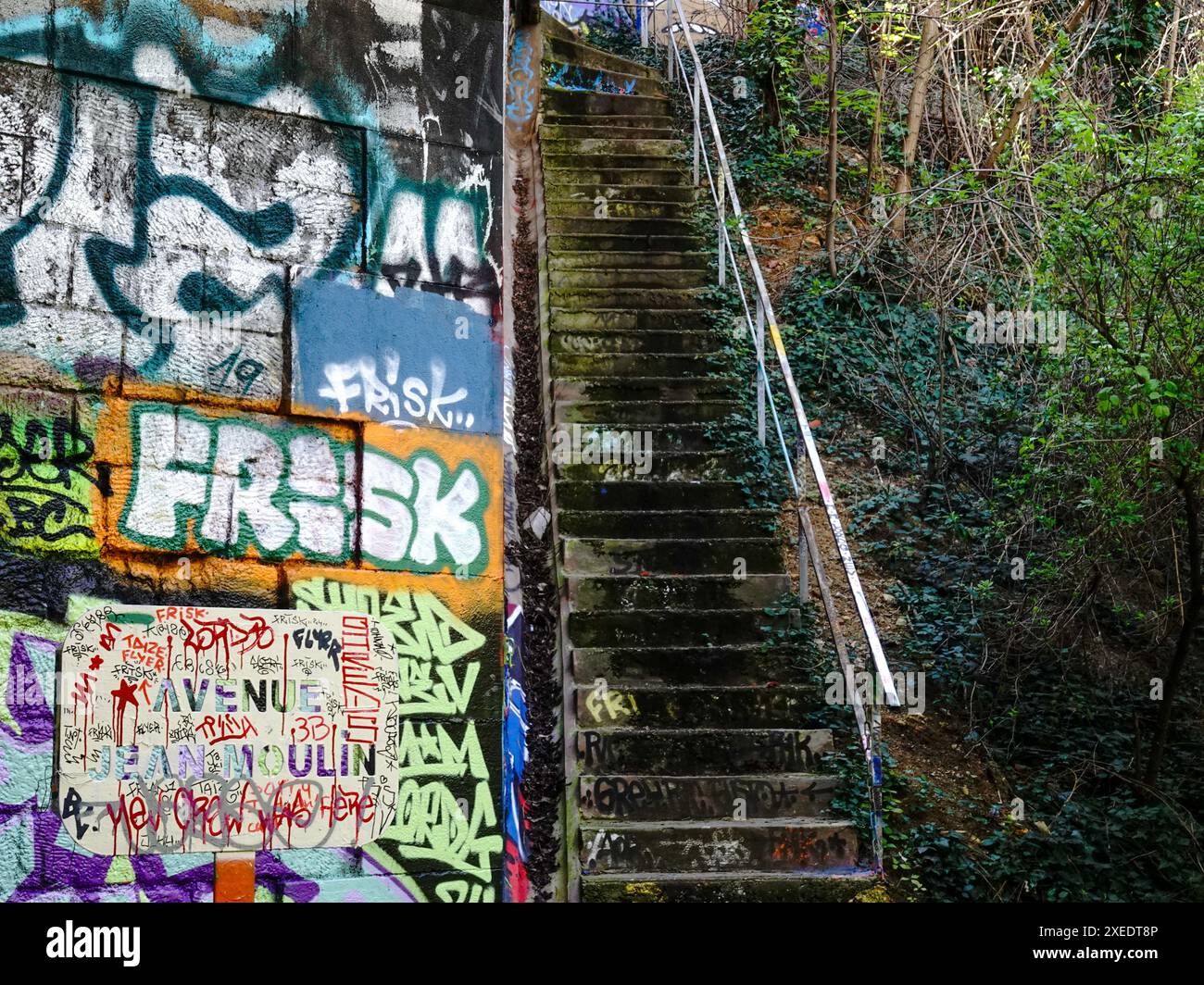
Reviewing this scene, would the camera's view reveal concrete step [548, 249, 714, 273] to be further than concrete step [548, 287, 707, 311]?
Yes

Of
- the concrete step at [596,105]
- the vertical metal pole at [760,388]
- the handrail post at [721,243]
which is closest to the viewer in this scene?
the vertical metal pole at [760,388]

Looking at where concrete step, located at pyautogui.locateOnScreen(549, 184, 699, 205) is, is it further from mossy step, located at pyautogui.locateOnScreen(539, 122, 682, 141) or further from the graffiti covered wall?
the graffiti covered wall

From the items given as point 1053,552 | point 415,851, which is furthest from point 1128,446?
point 415,851

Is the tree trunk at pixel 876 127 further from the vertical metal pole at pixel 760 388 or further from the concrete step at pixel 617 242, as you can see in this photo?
the vertical metal pole at pixel 760 388

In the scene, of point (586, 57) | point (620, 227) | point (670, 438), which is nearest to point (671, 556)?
point (670, 438)

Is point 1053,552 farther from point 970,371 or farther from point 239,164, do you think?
point 239,164

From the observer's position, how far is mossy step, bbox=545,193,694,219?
9.73 metres

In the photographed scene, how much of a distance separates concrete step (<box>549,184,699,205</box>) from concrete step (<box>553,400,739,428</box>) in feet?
8.83

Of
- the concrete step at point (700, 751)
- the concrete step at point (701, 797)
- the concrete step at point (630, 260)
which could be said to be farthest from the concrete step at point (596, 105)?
the concrete step at point (701, 797)

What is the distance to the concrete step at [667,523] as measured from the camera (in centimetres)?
704

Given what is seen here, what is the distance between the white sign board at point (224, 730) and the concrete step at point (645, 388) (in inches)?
141

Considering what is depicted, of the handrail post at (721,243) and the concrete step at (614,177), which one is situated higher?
the concrete step at (614,177)

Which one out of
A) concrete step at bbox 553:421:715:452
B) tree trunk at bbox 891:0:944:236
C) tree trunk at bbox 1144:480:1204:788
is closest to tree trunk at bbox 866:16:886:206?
tree trunk at bbox 891:0:944:236

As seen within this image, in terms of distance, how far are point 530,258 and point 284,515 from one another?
5519mm
